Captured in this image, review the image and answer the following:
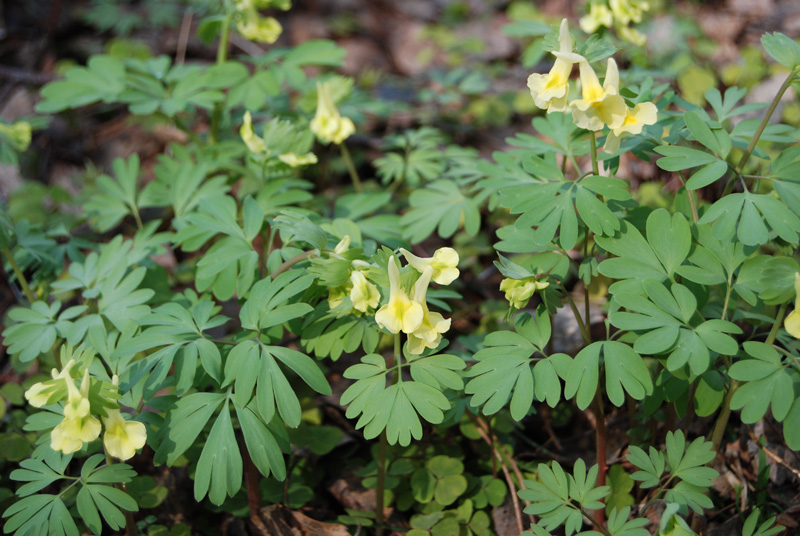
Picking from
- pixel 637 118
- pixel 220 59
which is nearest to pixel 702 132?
pixel 637 118

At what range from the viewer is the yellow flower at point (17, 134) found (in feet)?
9.79

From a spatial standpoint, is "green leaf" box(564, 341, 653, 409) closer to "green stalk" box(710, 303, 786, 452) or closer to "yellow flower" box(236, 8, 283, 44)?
"green stalk" box(710, 303, 786, 452)

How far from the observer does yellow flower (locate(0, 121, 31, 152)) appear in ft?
9.79

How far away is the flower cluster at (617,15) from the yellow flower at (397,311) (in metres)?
1.63

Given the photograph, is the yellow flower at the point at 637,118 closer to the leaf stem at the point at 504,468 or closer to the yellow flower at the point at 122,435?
the leaf stem at the point at 504,468

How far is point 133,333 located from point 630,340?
151cm

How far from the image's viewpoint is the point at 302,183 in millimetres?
2395

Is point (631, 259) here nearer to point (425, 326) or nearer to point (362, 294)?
point (425, 326)

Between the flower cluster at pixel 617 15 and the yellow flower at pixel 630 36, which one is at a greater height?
the flower cluster at pixel 617 15

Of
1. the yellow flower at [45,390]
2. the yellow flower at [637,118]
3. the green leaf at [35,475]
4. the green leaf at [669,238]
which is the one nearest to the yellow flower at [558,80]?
the yellow flower at [637,118]

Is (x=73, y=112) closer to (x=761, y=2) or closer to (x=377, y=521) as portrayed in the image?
(x=377, y=521)

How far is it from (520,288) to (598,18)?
4.81 ft

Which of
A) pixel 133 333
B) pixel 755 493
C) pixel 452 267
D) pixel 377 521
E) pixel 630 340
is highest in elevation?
pixel 452 267

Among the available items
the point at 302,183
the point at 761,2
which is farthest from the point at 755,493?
the point at 761,2
